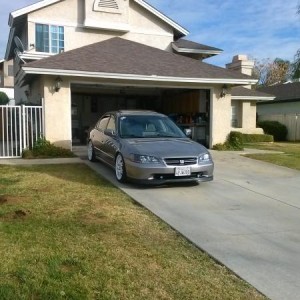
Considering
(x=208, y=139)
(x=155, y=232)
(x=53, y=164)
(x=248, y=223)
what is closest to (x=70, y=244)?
(x=155, y=232)

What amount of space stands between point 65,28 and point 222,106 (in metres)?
9.14

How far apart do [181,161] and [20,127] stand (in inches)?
283

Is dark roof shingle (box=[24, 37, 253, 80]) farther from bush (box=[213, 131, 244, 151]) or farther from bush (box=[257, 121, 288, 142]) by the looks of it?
bush (box=[257, 121, 288, 142])

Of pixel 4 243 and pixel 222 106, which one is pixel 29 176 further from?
pixel 222 106

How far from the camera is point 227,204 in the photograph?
7434 mm

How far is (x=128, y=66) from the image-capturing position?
1518cm

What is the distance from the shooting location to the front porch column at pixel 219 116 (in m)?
16.6

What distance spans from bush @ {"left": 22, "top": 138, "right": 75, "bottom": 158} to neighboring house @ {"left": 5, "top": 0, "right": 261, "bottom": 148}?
1.35 ft

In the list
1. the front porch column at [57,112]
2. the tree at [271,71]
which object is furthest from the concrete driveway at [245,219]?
the tree at [271,71]

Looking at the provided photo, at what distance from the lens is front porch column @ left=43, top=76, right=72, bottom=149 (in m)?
14.1

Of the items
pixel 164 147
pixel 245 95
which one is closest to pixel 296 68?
pixel 245 95

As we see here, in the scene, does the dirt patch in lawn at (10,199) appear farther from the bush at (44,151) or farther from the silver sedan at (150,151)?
the bush at (44,151)

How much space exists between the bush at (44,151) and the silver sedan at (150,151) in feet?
11.6

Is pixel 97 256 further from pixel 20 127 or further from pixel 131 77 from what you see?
pixel 131 77
